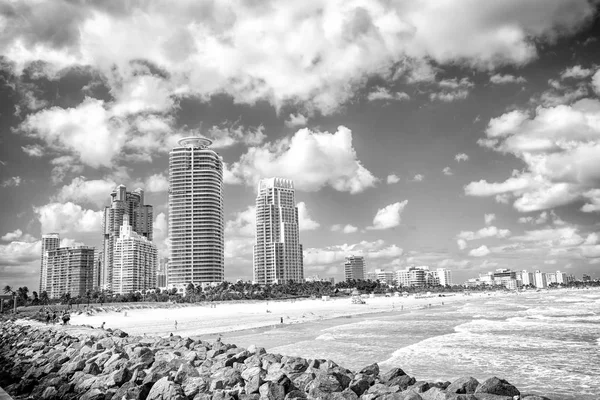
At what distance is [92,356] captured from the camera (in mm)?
19547

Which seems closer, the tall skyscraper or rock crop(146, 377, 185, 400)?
rock crop(146, 377, 185, 400)

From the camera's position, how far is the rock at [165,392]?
12484mm

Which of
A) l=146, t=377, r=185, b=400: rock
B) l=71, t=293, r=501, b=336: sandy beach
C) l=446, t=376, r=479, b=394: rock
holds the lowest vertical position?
l=71, t=293, r=501, b=336: sandy beach

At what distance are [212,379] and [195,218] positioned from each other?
167 metres

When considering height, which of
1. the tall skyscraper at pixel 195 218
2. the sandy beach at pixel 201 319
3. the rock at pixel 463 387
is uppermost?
the tall skyscraper at pixel 195 218

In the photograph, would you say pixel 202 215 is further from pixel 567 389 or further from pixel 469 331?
pixel 567 389

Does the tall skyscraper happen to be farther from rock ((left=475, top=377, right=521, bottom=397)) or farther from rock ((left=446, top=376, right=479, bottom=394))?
rock ((left=475, top=377, right=521, bottom=397))

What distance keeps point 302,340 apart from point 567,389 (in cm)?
2195

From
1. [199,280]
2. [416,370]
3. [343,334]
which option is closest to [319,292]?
[199,280]

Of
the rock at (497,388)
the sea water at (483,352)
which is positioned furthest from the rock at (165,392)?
the sea water at (483,352)

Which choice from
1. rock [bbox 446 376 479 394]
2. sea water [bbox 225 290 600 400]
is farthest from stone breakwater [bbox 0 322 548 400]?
sea water [bbox 225 290 600 400]

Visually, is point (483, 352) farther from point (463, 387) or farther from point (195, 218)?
point (195, 218)

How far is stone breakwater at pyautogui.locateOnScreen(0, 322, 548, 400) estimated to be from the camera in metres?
12.4

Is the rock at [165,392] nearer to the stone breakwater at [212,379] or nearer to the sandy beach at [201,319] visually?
the stone breakwater at [212,379]
